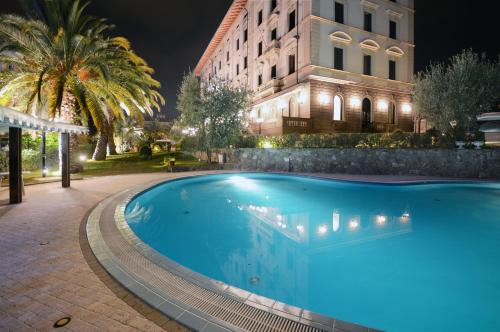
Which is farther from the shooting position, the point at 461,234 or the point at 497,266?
the point at 461,234

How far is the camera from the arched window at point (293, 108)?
914 inches

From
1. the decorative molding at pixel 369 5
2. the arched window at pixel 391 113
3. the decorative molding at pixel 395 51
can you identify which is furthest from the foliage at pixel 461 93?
the decorative molding at pixel 369 5

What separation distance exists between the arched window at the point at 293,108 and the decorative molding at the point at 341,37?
6130 mm

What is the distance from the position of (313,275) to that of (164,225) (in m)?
4.29

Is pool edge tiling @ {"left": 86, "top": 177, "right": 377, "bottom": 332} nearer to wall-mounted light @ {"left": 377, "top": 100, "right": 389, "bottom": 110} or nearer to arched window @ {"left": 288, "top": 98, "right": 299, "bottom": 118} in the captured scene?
arched window @ {"left": 288, "top": 98, "right": 299, "bottom": 118}

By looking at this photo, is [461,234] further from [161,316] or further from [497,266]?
[161,316]

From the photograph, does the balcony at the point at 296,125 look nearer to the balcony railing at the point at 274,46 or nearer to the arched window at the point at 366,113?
the arched window at the point at 366,113

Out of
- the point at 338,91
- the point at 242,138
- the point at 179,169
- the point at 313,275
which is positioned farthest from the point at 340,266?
the point at 338,91

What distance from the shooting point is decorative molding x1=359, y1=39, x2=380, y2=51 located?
23.1 m

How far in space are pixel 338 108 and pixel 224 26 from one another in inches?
918

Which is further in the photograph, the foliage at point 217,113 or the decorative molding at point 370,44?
the decorative molding at point 370,44

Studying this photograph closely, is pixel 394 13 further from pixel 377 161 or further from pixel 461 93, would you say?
pixel 377 161

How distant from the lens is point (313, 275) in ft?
14.8

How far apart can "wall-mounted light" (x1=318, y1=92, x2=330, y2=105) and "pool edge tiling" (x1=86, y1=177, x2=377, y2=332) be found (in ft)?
66.4
